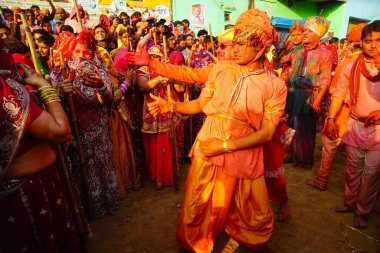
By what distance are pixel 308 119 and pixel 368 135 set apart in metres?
1.94

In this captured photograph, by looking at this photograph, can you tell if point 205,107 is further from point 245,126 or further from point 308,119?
point 308,119

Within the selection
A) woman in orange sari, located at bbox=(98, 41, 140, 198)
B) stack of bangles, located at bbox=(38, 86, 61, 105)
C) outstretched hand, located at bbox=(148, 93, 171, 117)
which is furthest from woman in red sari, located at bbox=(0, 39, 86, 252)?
woman in orange sari, located at bbox=(98, 41, 140, 198)

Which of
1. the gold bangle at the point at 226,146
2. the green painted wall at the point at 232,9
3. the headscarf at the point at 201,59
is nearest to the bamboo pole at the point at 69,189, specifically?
the gold bangle at the point at 226,146

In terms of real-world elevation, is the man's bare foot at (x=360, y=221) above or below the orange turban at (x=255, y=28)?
below

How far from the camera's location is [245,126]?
7.52ft

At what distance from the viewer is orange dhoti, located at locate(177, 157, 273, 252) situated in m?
2.40

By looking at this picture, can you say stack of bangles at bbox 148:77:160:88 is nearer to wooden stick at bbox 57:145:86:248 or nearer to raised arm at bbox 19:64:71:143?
wooden stick at bbox 57:145:86:248

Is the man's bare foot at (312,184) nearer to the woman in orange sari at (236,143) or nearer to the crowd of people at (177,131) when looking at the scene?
the crowd of people at (177,131)

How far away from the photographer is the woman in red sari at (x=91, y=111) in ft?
9.56

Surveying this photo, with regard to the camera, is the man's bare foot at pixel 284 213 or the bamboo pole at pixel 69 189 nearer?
the bamboo pole at pixel 69 189

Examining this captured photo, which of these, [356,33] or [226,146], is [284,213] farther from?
[356,33]

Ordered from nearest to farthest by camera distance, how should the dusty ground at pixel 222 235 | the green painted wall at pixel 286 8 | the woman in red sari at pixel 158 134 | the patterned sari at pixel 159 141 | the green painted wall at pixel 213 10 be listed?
1. the dusty ground at pixel 222 235
2. the woman in red sari at pixel 158 134
3. the patterned sari at pixel 159 141
4. the green painted wall at pixel 213 10
5. the green painted wall at pixel 286 8

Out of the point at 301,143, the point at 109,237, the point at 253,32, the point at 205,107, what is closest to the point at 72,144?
the point at 109,237

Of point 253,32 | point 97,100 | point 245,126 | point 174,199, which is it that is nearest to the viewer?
point 253,32
